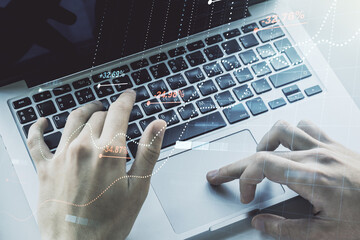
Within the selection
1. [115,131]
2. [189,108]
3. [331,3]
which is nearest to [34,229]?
[115,131]

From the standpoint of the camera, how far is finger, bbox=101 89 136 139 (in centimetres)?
55

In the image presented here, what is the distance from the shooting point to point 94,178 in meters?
0.53

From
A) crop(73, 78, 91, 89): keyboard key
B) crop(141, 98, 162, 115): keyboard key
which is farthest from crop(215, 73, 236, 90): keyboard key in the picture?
crop(73, 78, 91, 89): keyboard key

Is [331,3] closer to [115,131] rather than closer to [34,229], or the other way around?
[115,131]

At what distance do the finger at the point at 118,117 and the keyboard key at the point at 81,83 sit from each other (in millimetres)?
70

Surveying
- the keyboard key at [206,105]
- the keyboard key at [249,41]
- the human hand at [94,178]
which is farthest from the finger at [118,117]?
the keyboard key at [249,41]

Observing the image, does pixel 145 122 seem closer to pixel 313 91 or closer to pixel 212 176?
pixel 212 176

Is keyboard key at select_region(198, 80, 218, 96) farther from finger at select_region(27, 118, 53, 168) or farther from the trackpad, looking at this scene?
finger at select_region(27, 118, 53, 168)

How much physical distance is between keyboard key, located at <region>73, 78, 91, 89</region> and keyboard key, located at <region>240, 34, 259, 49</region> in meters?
0.26

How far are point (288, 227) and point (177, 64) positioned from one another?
296mm

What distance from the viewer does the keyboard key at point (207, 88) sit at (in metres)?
0.61

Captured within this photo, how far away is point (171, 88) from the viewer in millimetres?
612

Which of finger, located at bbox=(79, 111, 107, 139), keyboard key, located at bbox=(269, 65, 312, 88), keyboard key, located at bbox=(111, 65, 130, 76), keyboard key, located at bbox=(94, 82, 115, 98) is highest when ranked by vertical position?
keyboard key, located at bbox=(111, 65, 130, 76)

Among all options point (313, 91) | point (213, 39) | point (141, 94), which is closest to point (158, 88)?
point (141, 94)
